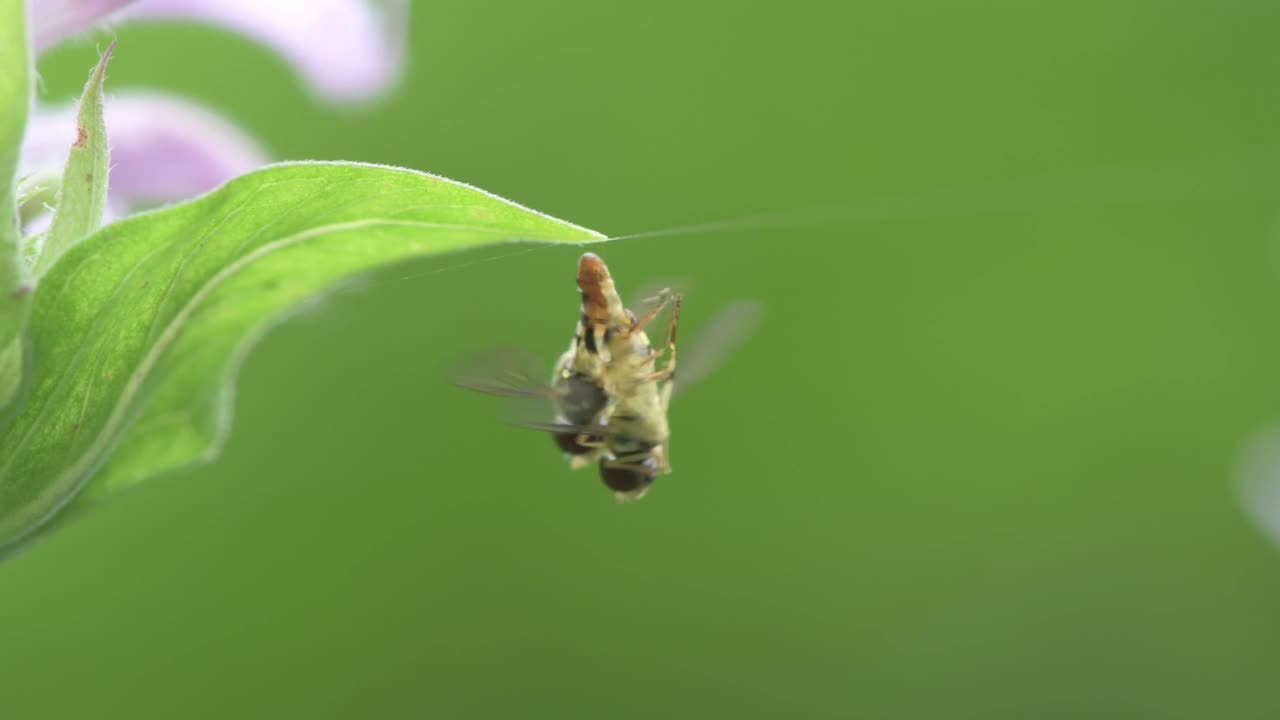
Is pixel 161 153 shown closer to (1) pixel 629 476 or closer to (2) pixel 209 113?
(2) pixel 209 113

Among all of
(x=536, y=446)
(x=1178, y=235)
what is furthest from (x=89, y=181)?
(x=1178, y=235)

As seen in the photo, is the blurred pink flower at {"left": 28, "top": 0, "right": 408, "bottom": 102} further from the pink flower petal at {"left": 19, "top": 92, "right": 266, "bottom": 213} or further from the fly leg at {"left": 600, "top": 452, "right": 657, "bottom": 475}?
the fly leg at {"left": 600, "top": 452, "right": 657, "bottom": 475}

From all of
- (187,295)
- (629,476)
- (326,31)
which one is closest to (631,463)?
(629,476)

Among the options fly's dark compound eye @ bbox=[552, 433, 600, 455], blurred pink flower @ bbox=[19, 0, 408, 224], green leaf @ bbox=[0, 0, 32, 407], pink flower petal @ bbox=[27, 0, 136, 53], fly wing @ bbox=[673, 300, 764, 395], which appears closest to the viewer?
green leaf @ bbox=[0, 0, 32, 407]

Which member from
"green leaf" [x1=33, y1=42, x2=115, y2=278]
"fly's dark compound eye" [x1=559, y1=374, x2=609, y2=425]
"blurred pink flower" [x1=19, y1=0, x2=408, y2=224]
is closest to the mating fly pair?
"fly's dark compound eye" [x1=559, y1=374, x2=609, y2=425]

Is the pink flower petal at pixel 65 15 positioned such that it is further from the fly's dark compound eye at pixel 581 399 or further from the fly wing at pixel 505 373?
the fly's dark compound eye at pixel 581 399

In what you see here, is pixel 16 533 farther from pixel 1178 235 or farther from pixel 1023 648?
pixel 1178 235
